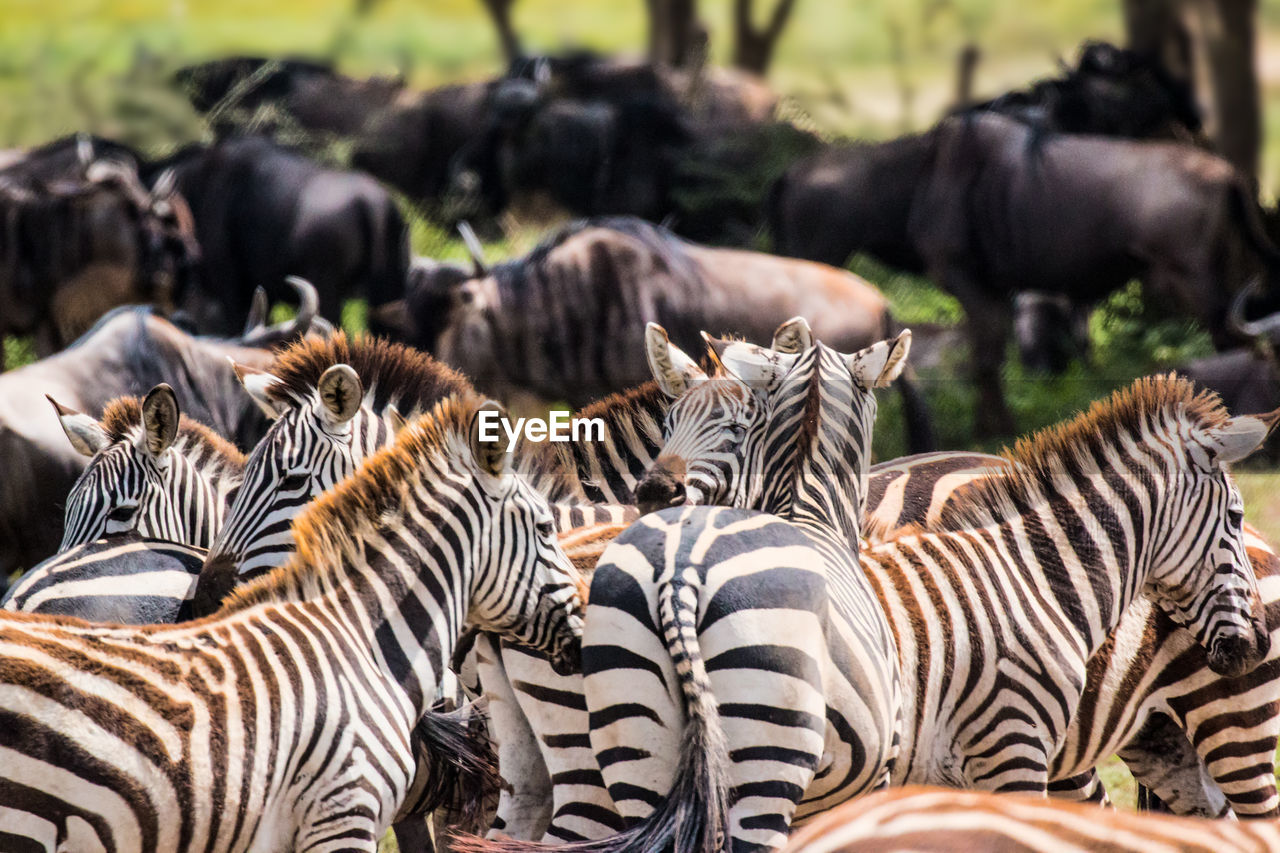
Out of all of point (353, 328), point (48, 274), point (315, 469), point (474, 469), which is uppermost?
point (474, 469)

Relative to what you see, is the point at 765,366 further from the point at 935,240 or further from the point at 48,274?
the point at 48,274

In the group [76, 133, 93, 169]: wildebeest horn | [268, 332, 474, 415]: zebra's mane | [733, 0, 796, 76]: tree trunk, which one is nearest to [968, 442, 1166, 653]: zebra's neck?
[268, 332, 474, 415]: zebra's mane

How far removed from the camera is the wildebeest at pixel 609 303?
7.02 metres

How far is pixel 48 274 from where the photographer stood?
8.46 metres

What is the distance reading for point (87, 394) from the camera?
19.8ft

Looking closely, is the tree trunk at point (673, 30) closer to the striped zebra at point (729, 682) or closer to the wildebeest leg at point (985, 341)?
the wildebeest leg at point (985, 341)

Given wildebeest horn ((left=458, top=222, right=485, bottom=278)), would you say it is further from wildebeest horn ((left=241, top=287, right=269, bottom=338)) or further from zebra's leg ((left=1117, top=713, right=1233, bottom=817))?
zebra's leg ((left=1117, top=713, right=1233, bottom=817))

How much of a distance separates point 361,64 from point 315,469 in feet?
10.0

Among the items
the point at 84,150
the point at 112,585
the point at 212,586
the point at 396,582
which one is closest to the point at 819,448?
the point at 396,582

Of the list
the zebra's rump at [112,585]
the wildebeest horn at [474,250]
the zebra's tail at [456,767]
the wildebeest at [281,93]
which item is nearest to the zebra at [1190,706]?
the zebra's tail at [456,767]

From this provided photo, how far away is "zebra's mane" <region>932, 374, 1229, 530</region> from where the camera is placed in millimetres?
3869

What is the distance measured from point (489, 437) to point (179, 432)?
2.02m

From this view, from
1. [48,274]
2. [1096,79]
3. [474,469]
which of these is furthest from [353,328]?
[474,469]

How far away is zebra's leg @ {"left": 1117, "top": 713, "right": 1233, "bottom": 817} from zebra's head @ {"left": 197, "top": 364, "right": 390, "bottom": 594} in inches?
102
